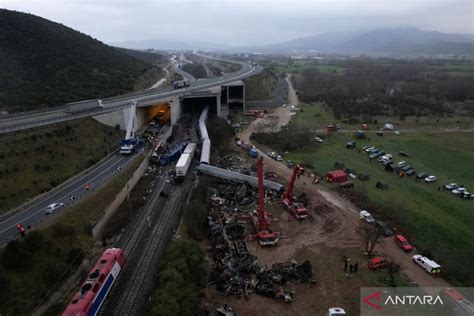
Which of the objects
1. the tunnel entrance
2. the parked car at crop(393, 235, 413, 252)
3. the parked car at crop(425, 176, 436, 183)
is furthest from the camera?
the tunnel entrance

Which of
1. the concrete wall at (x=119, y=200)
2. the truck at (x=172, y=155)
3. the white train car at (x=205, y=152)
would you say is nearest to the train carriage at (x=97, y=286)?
the concrete wall at (x=119, y=200)

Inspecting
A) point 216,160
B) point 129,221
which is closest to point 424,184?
point 216,160

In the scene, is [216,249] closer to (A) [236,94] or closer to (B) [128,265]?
(B) [128,265]

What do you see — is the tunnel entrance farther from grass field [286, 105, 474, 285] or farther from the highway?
grass field [286, 105, 474, 285]

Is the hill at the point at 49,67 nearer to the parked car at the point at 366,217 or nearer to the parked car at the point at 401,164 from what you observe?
the parked car at the point at 366,217

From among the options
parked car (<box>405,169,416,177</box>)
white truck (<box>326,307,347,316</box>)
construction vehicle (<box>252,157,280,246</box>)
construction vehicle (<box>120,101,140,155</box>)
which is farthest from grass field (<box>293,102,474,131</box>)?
white truck (<box>326,307,347,316</box>)

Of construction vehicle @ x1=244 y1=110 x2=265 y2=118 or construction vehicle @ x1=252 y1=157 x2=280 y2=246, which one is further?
construction vehicle @ x1=244 y1=110 x2=265 y2=118

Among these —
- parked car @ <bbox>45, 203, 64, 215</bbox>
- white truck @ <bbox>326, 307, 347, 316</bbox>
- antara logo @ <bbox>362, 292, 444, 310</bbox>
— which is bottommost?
antara logo @ <bbox>362, 292, 444, 310</bbox>

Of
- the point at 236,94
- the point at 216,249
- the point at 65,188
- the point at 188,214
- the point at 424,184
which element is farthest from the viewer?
the point at 236,94
